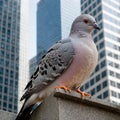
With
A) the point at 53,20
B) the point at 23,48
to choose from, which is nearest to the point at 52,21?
the point at 53,20

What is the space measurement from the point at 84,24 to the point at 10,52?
11223 centimetres

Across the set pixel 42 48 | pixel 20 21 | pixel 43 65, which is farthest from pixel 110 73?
pixel 43 65

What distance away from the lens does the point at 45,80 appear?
5312mm

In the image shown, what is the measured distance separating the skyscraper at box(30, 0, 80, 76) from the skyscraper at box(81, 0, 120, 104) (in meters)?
43.6

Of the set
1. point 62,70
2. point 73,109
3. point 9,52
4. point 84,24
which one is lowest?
point 73,109

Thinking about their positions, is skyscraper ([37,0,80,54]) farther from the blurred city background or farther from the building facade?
the building facade

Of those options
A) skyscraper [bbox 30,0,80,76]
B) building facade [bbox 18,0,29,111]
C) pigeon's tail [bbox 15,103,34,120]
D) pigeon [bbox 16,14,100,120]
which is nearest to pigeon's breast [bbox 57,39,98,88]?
pigeon [bbox 16,14,100,120]

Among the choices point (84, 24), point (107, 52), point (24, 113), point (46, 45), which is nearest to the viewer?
point (24, 113)

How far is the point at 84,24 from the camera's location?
5.69 m

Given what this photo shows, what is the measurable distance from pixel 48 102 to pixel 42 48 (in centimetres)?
15339

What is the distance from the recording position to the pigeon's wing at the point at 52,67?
17.4 ft

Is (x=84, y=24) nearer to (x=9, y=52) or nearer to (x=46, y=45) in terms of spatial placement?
(x=9, y=52)

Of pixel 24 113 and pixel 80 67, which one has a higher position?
pixel 80 67

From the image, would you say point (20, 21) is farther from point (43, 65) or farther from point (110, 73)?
point (43, 65)
